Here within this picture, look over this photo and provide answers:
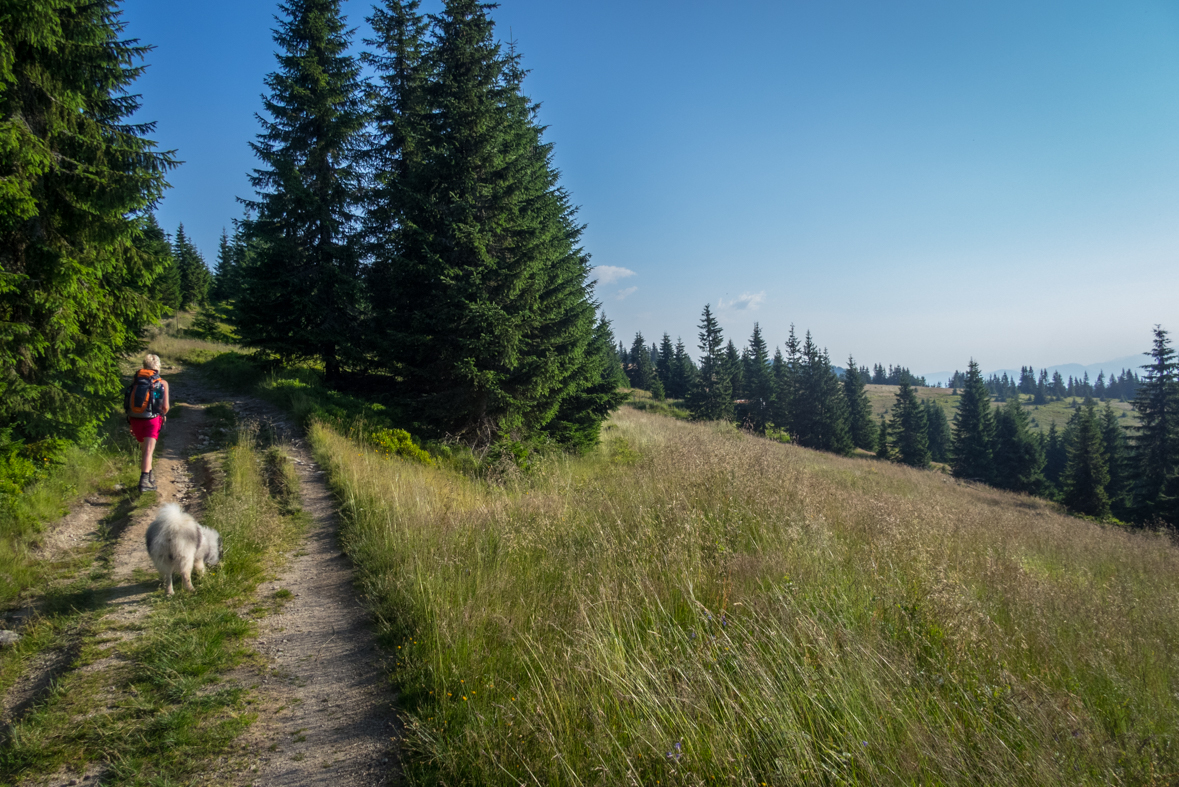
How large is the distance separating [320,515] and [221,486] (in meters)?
2.02

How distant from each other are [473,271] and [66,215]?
Answer: 21.7 feet

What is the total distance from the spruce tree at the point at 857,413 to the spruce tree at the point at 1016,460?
12886 mm

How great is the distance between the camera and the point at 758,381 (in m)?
61.5

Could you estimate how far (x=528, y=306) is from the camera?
11.5 m

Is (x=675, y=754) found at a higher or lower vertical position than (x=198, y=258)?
lower

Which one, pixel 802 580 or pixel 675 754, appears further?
pixel 802 580

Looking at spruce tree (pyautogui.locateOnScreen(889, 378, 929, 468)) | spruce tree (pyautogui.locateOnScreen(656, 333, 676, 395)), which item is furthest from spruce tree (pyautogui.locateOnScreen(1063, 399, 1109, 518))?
spruce tree (pyautogui.locateOnScreen(656, 333, 676, 395))

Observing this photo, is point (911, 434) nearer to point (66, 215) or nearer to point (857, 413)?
point (857, 413)

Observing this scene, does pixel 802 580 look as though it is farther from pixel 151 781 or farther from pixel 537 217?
pixel 537 217

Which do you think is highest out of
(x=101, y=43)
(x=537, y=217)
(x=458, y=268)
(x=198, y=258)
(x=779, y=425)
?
(x=198, y=258)

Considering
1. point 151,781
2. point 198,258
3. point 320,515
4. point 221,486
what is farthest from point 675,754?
point 198,258

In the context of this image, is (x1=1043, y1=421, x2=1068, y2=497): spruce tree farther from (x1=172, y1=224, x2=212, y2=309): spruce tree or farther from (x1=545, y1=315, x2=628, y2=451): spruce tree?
(x1=172, y1=224, x2=212, y2=309): spruce tree

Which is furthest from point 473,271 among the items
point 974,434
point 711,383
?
point 974,434

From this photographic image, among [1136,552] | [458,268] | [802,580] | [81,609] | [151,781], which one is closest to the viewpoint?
[151,781]
